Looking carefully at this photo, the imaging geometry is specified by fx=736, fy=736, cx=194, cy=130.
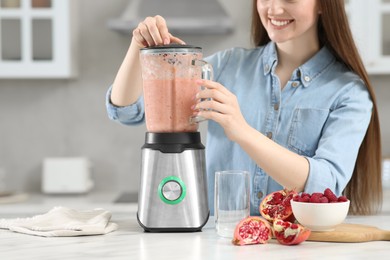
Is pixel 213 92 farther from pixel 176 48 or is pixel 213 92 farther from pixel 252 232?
pixel 252 232

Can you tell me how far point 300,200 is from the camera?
1529mm

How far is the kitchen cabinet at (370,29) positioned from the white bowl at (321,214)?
6.14 feet

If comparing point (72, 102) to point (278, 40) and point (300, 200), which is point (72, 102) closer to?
point (278, 40)

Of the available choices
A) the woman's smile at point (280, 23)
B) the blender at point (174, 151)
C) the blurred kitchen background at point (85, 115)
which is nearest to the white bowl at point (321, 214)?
the blender at point (174, 151)

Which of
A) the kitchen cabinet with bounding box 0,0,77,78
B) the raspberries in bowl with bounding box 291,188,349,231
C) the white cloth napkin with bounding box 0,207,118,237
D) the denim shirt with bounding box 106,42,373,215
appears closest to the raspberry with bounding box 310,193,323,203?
the raspberries in bowl with bounding box 291,188,349,231

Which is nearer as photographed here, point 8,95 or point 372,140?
point 372,140

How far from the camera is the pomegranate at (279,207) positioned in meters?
1.58

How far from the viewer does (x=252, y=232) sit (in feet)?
4.81

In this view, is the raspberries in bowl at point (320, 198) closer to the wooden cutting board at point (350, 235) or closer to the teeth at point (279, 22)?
the wooden cutting board at point (350, 235)

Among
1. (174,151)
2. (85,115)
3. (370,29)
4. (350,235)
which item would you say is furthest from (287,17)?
(85,115)

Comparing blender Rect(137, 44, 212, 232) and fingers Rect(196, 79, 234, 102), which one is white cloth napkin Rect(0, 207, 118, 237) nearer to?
blender Rect(137, 44, 212, 232)

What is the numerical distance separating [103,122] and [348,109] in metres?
1.90

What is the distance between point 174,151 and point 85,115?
212 centimetres

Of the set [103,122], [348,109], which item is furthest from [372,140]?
[103,122]
